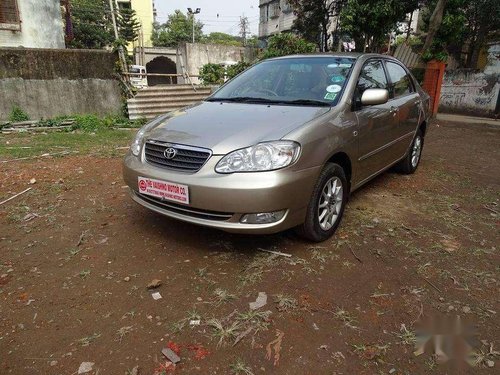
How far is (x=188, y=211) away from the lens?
2.64 m

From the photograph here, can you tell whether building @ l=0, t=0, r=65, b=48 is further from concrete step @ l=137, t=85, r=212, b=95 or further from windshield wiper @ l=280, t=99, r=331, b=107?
windshield wiper @ l=280, t=99, r=331, b=107

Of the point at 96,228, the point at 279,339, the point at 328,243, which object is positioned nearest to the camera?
the point at 279,339

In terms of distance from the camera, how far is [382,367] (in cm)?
184

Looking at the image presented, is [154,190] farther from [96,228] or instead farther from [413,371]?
[413,371]

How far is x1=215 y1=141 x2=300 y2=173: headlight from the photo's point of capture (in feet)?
8.03

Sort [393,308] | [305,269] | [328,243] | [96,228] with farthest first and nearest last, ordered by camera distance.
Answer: [96,228], [328,243], [305,269], [393,308]

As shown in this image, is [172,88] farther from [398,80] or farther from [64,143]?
[398,80]

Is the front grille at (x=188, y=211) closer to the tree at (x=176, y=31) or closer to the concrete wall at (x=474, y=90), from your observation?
the concrete wall at (x=474, y=90)

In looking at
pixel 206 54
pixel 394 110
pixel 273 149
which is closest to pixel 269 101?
pixel 273 149

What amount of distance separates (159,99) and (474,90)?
10.2 meters

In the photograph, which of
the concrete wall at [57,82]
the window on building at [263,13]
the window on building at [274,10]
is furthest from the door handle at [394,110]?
the window on building at [263,13]

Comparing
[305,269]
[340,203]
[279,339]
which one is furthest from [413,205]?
[279,339]

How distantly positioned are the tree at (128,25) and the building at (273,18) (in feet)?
43.6

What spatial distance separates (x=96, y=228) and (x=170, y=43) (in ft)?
145
